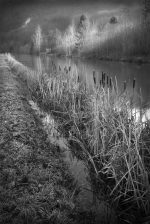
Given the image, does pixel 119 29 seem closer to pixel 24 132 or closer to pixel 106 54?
pixel 106 54

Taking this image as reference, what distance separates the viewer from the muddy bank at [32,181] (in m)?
2.17

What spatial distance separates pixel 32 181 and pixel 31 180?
2 centimetres

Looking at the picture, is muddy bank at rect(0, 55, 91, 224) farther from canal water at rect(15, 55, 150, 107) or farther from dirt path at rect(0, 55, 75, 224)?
canal water at rect(15, 55, 150, 107)

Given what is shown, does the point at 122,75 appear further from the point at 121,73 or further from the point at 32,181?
the point at 32,181

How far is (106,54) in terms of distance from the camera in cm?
3042

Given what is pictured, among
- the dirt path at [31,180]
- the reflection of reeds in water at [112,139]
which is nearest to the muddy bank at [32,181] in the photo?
the dirt path at [31,180]

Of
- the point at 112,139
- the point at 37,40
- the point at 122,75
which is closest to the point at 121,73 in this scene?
the point at 122,75

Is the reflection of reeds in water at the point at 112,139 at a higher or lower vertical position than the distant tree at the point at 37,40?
lower

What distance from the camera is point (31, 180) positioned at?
8.71ft

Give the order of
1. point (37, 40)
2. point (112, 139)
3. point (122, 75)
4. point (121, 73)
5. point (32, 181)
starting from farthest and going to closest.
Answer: point (37, 40) → point (121, 73) → point (122, 75) → point (112, 139) → point (32, 181)

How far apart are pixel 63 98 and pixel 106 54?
2592 cm

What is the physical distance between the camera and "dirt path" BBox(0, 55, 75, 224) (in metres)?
2.16

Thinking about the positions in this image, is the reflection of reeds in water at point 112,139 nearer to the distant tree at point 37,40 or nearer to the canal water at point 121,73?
the canal water at point 121,73

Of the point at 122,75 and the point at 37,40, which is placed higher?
the point at 37,40
